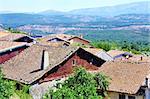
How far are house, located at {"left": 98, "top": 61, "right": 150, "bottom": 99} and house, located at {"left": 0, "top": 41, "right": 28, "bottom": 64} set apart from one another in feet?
24.4

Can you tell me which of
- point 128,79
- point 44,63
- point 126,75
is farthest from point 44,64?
point 128,79

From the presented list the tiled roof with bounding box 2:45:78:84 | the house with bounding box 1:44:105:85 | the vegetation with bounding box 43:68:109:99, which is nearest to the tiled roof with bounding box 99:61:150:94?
the house with bounding box 1:44:105:85

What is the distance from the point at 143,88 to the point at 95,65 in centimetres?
736

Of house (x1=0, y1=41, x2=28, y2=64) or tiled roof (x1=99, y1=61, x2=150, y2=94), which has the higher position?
house (x1=0, y1=41, x2=28, y2=64)

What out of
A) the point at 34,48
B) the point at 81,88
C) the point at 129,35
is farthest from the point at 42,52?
the point at 129,35

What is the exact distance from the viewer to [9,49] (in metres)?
29.0

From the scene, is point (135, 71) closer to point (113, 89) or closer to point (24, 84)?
point (113, 89)

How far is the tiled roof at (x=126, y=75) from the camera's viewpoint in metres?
22.2

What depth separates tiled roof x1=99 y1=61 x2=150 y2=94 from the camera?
22.2 m

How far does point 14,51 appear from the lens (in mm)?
29484

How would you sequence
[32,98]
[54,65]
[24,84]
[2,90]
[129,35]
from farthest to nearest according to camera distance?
[129,35], [54,65], [24,84], [32,98], [2,90]

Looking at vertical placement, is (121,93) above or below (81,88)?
below

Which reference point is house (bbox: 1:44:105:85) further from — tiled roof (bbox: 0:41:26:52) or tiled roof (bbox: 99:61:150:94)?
A: tiled roof (bbox: 99:61:150:94)

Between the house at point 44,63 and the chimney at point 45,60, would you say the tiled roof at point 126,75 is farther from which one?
the chimney at point 45,60
